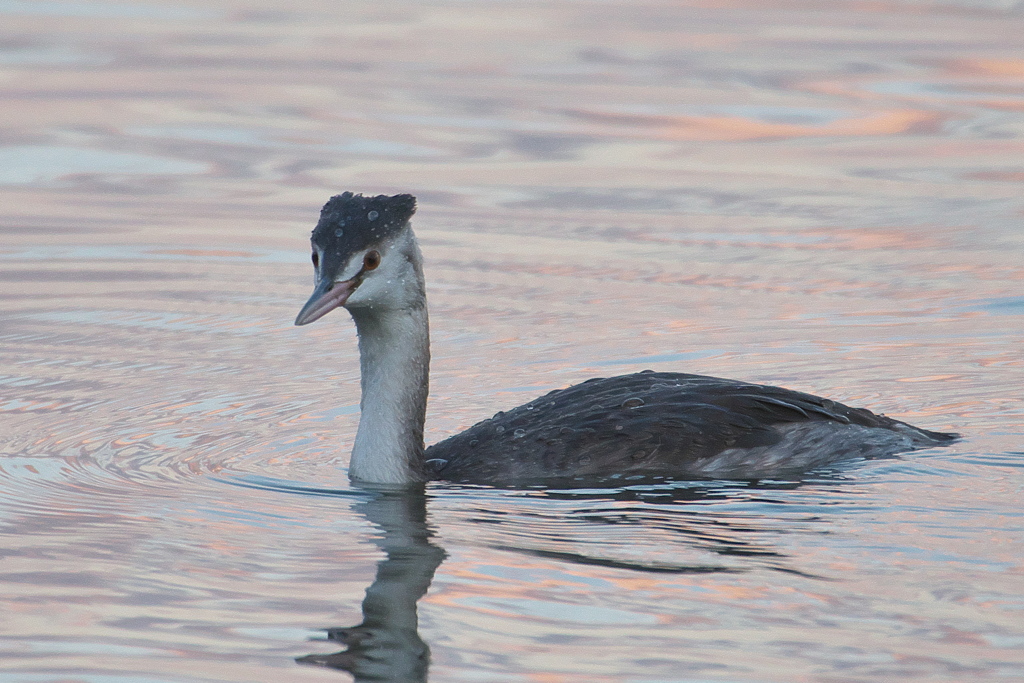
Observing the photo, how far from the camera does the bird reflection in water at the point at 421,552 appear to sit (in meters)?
6.81

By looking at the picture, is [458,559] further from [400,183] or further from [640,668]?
[400,183]

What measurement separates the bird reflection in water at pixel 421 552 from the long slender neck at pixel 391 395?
0.69 ft

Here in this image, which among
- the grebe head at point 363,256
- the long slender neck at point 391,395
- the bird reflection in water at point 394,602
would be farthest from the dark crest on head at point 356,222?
the bird reflection in water at point 394,602

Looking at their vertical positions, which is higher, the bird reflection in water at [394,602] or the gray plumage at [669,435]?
the gray plumage at [669,435]

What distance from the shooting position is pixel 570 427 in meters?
9.53

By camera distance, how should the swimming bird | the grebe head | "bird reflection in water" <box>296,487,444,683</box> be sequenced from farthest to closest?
1. the swimming bird
2. the grebe head
3. "bird reflection in water" <box>296,487,444,683</box>

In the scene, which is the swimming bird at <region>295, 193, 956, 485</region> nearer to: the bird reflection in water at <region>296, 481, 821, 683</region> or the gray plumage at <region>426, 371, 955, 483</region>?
the gray plumage at <region>426, 371, 955, 483</region>

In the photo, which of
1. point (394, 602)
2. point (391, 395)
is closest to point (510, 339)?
point (391, 395)

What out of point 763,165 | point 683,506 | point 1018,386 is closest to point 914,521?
point 683,506

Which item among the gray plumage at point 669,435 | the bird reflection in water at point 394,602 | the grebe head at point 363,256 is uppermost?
the grebe head at point 363,256

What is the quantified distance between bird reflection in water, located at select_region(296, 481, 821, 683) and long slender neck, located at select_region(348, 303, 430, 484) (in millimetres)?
211

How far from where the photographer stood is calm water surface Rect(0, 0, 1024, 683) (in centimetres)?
708

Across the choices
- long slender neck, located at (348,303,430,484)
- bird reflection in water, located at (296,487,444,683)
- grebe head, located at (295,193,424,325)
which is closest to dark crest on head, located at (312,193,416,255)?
grebe head, located at (295,193,424,325)

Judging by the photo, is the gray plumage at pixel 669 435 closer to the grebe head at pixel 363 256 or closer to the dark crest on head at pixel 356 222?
the grebe head at pixel 363 256
